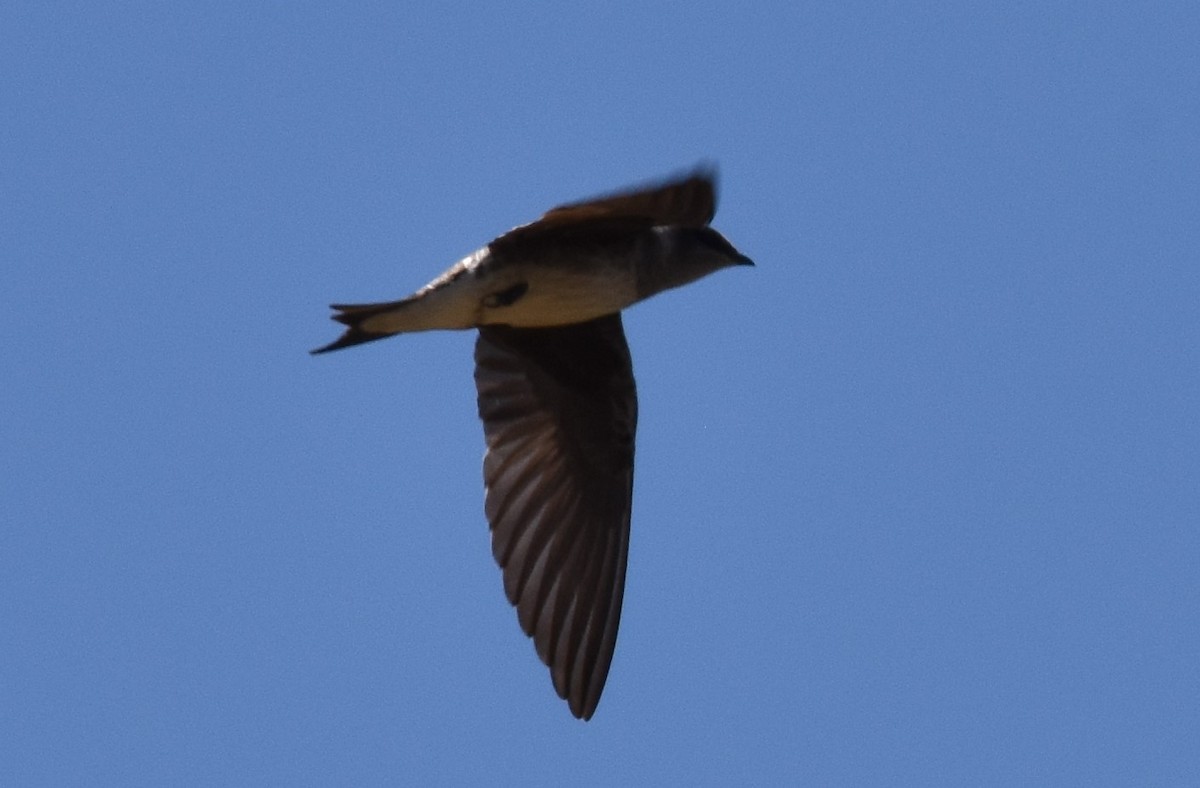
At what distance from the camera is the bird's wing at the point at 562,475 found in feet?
24.7

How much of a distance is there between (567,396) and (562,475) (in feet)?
0.90

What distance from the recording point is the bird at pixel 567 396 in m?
6.83

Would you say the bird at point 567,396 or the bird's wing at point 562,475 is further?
the bird's wing at point 562,475

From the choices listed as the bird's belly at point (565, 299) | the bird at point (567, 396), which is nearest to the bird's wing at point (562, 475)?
the bird at point (567, 396)

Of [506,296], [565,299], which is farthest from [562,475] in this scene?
[506,296]

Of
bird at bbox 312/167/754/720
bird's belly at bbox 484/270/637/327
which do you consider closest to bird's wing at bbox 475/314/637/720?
bird at bbox 312/167/754/720

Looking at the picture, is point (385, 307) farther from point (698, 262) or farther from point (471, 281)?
point (698, 262)

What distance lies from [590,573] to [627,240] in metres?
1.27

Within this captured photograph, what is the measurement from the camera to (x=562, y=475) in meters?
7.80

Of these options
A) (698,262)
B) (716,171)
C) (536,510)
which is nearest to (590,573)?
(536,510)

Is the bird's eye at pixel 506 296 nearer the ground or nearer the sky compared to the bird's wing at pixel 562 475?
nearer the sky

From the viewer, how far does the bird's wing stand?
754cm

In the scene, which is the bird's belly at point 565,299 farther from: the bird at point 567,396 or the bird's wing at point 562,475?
the bird's wing at point 562,475

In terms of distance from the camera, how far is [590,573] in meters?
7.66
